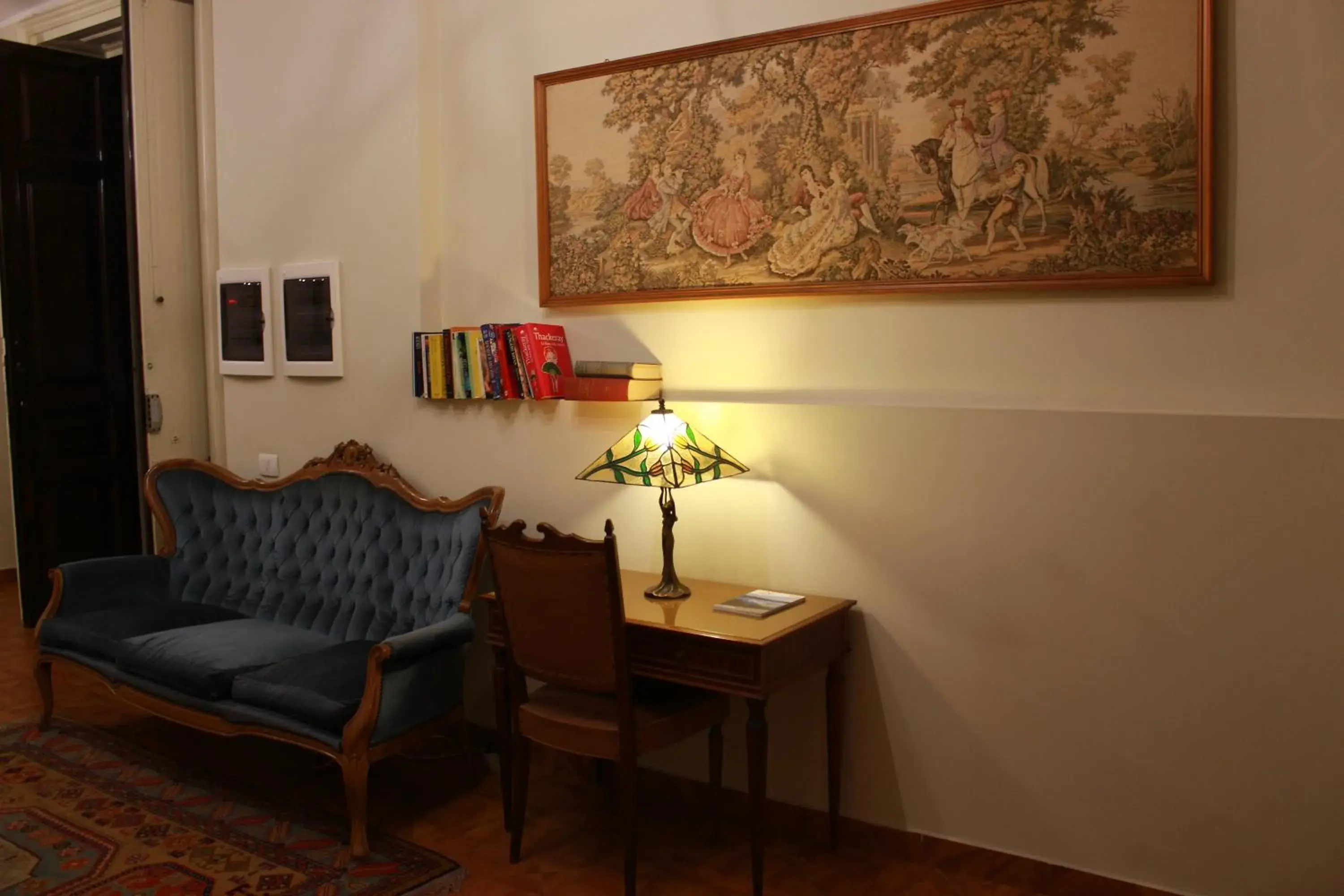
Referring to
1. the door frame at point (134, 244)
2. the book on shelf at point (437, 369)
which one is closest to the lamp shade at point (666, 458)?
the book on shelf at point (437, 369)

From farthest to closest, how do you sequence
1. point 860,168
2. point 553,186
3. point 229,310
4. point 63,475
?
point 63,475 < point 229,310 < point 553,186 < point 860,168

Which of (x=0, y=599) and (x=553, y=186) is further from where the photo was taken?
(x=0, y=599)

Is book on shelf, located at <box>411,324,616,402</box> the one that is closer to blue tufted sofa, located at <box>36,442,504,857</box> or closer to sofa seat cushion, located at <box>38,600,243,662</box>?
blue tufted sofa, located at <box>36,442,504,857</box>

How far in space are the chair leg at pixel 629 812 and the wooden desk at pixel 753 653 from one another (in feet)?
0.85

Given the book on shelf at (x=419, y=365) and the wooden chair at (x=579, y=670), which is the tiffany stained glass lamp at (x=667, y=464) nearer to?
the wooden chair at (x=579, y=670)

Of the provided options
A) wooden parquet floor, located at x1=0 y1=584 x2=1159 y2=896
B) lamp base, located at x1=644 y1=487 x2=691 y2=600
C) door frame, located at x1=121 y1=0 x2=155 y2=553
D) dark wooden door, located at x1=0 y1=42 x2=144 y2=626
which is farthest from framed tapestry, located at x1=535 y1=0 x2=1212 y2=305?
dark wooden door, located at x1=0 y1=42 x2=144 y2=626

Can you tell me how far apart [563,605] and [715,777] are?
0.86 m

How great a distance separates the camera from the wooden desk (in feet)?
9.29

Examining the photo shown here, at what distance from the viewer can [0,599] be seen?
617cm

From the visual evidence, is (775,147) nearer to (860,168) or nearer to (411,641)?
(860,168)

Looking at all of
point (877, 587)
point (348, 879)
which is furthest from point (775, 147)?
point (348, 879)

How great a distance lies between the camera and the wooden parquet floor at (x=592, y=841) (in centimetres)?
299

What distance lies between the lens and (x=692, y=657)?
2.92 metres

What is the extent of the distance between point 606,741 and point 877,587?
35.2 inches
